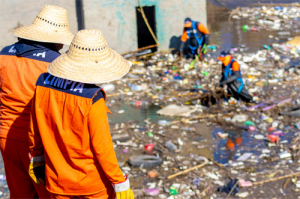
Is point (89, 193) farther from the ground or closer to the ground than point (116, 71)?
closer to the ground

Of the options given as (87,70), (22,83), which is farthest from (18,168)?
(87,70)

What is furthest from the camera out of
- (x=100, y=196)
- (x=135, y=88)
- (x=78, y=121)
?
(x=135, y=88)

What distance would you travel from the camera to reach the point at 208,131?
504 centimetres

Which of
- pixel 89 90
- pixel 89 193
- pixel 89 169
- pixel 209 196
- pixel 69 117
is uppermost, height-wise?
pixel 89 90

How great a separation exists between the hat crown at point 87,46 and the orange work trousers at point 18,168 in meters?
0.91

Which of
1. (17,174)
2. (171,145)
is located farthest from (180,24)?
(17,174)

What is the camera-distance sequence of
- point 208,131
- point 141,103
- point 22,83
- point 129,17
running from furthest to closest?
point 129,17 → point 141,103 → point 208,131 → point 22,83

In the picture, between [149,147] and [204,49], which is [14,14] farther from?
[149,147]

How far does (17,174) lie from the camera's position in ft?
8.42

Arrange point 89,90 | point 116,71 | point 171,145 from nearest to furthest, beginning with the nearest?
1. point 89,90
2. point 116,71
3. point 171,145

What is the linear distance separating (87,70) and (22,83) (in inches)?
28.6

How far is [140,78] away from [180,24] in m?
2.44

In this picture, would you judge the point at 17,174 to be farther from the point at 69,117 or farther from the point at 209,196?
the point at 209,196

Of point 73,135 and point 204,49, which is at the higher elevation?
point 73,135
